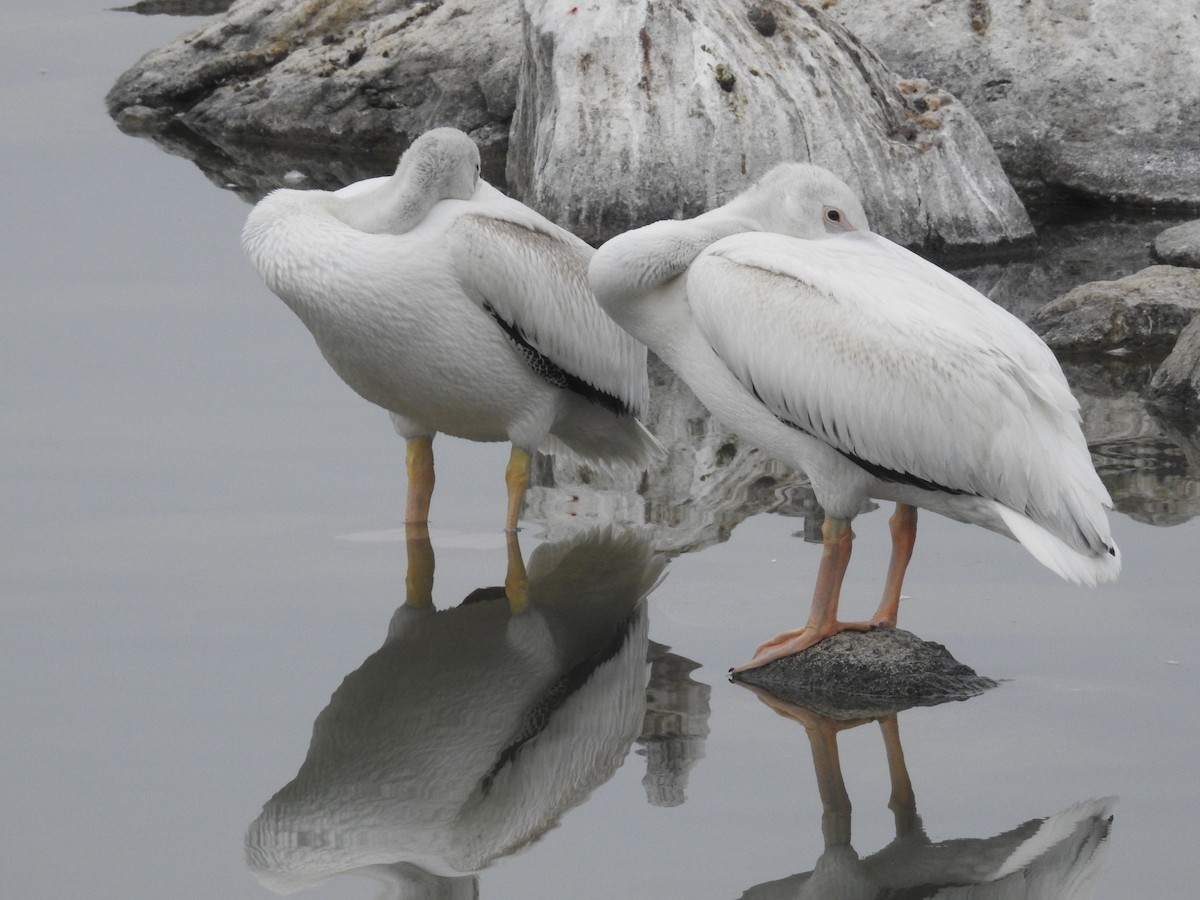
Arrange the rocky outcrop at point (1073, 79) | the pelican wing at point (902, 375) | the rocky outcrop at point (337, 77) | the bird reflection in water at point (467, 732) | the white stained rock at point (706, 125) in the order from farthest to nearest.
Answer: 1. the rocky outcrop at point (337, 77)
2. the rocky outcrop at point (1073, 79)
3. the white stained rock at point (706, 125)
4. the pelican wing at point (902, 375)
5. the bird reflection in water at point (467, 732)

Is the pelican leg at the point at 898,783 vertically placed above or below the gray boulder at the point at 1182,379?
below

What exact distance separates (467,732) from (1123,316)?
14.8 ft

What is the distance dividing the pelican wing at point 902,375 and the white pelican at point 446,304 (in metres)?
1.00

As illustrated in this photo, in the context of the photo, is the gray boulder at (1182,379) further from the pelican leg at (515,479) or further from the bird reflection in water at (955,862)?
the bird reflection in water at (955,862)

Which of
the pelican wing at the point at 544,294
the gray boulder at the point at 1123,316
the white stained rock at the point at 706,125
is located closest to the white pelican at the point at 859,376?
the pelican wing at the point at 544,294

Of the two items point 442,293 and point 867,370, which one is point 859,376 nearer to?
point 867,370

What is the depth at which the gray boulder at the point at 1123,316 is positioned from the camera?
8.00 metres

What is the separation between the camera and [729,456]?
679 cm

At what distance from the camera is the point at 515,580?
18.6 feet

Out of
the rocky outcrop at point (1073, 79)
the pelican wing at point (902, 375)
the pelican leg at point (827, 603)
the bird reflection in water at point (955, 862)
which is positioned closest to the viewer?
the bird reflection in water at point (955, 862)

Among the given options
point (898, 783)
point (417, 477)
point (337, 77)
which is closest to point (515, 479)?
point (417, 477)

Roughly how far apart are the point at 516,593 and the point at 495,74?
289 inches

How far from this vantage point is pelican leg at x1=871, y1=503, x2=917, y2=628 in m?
4.97

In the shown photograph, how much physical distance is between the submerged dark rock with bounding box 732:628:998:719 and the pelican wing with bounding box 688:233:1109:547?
446 millimetres
